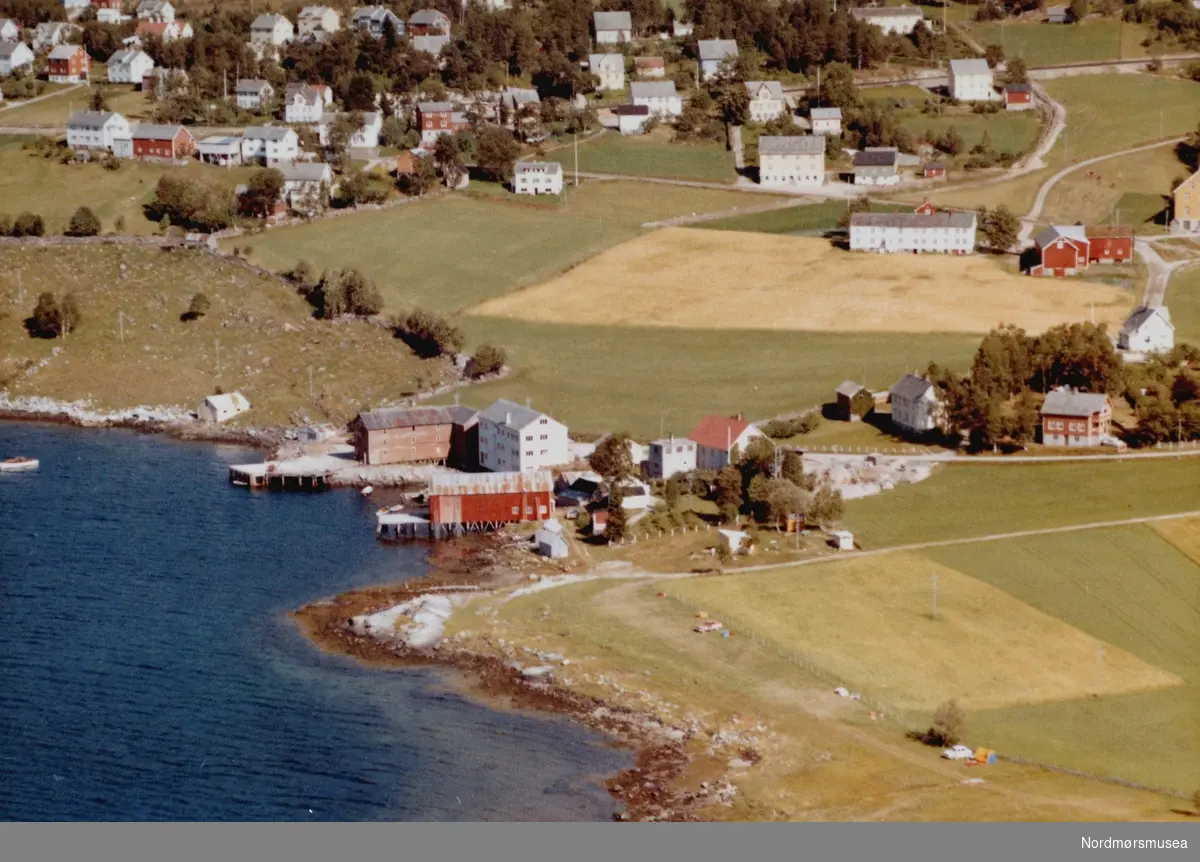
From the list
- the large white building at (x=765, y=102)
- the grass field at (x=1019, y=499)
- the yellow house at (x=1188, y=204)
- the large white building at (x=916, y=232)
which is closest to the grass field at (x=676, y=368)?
the grass field at (x=1019, y=499)

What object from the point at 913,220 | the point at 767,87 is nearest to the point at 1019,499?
the point at 913,220

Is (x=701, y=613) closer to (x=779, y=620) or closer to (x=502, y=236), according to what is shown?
(x=779, y=620)

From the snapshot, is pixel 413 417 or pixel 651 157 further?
pixel 651 157

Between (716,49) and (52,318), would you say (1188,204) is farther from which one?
(52,318)

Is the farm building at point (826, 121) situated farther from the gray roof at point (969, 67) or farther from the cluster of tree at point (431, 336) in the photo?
the cluster of tree at point (431, 336)

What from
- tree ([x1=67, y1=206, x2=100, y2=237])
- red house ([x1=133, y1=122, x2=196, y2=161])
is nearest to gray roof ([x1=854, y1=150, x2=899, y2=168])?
red house ([x1=133, y1=122, x2=196, y2=161])

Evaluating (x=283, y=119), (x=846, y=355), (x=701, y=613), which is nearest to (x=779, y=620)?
(x=701, y=613)

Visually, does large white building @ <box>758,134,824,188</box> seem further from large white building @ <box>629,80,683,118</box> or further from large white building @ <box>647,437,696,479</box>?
large white building @ <box>647,437,696,479</box>
